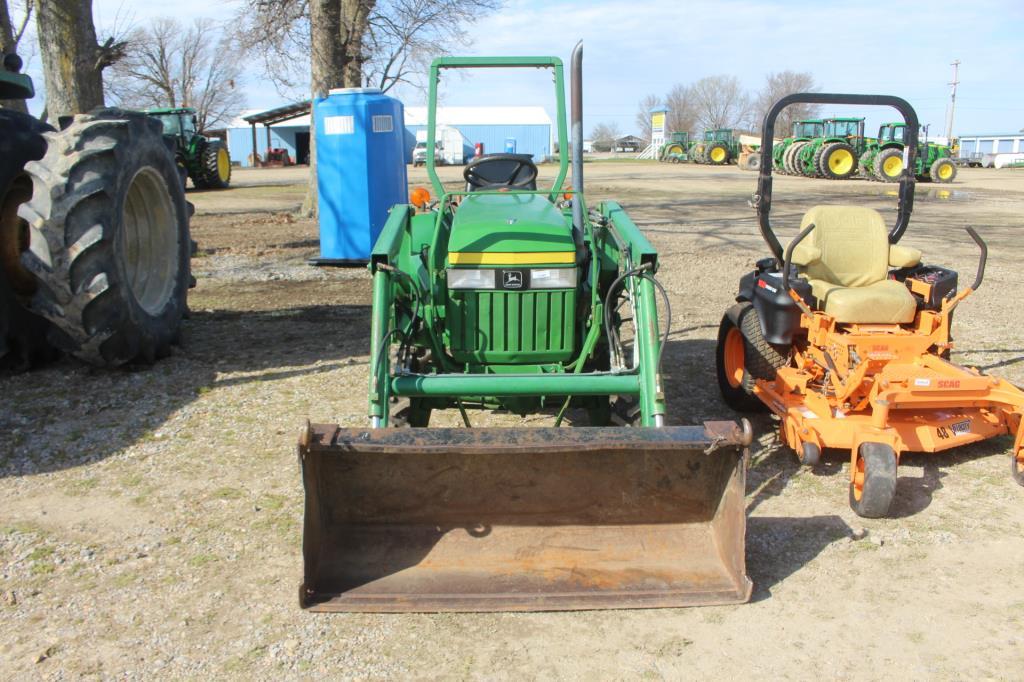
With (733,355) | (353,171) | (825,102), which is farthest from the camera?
(353,171)

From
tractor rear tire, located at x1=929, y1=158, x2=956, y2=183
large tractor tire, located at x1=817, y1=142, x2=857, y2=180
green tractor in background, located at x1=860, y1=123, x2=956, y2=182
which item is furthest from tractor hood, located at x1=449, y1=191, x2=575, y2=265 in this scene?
tractor rear tire, located at x1=929, y1=158, x2=956, y2=183

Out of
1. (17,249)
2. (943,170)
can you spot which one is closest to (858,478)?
(17,249)

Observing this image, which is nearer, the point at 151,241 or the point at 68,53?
the point at 151,241

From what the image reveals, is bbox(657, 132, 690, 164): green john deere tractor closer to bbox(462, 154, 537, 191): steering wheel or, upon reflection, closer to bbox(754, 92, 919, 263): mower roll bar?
bbox(754, 92, 919, 263): mower roll bar

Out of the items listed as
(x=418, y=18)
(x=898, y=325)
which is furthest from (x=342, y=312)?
(x=418, y=18)

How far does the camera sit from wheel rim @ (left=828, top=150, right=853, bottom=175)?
1123 inches

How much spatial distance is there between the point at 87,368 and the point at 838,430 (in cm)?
445

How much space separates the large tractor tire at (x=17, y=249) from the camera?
17.0 ft

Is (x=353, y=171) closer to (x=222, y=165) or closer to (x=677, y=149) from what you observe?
(x=222, y=165)

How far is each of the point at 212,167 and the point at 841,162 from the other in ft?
63.1

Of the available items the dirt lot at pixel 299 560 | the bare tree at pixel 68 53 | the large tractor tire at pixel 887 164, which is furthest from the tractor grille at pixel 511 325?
the large tractor tire at pixel 887 164

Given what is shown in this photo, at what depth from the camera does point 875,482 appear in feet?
12.2

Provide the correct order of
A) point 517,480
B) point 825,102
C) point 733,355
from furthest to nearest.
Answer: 1. point 733,355
2. point 825,102
3. point 517,480

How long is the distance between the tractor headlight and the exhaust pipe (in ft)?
1.50
